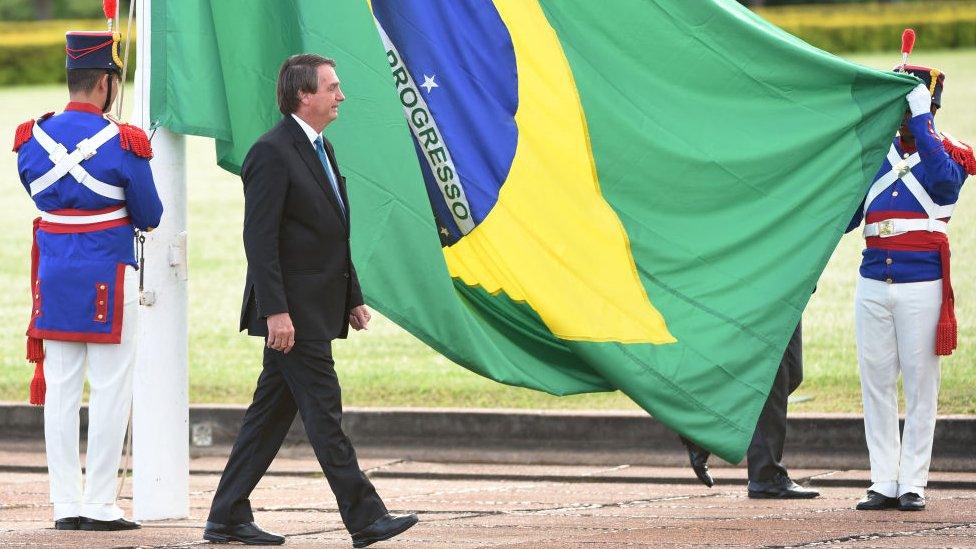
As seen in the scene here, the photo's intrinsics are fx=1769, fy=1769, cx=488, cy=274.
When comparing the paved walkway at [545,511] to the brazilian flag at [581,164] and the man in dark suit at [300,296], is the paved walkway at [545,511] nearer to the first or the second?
the man in dark suit at [300,296]

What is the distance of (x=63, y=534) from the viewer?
24.1ft

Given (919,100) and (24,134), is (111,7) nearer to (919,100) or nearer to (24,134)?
(24,134)

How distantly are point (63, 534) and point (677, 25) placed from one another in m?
3.56

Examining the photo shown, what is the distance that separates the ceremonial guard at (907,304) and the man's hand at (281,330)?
9.98 feet

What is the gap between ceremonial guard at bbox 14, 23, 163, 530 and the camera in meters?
7.34

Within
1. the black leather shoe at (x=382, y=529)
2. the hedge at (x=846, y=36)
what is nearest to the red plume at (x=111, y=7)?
the black leather shoe at (x=382, y=529)

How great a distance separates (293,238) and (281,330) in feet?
1.31

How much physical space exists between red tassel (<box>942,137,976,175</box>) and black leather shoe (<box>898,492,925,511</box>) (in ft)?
5.15

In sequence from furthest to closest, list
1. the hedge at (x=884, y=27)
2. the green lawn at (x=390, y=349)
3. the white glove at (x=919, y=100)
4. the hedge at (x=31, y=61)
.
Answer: the hedge at (x=31, y=61) → the hedge at (x=884, y=27) → the green lawn at (x=390, y=349) → the white glove at (x=919, y=100)

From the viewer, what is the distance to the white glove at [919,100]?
8.16m

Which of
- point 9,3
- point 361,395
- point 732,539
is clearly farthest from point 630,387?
point 9,3

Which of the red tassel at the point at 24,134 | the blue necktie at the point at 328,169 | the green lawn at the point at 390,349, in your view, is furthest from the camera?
the green lawn at the point at 390,349

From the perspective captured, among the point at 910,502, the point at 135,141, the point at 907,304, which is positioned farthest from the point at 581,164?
the point at 910,502

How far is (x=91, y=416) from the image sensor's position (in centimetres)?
748
